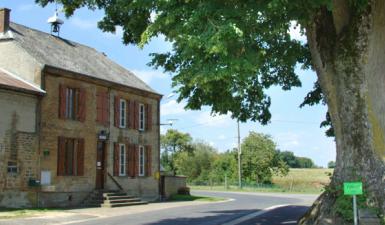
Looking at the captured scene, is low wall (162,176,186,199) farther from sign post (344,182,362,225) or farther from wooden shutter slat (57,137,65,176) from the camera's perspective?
sign post (344,182,362,225)

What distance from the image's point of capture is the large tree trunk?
42.9ft

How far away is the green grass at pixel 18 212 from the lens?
2036 cm

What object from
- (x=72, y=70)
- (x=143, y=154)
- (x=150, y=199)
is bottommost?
(x=150, y=199)

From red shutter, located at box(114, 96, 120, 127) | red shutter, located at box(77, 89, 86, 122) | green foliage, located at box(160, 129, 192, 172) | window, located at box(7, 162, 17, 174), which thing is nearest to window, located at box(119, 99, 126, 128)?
red shutter, located at box(114, 96, 120, 127)

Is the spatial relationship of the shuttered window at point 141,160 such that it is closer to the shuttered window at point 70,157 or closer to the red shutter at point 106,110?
the red shutter at point 106,110

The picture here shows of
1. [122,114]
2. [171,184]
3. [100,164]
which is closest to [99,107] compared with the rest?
[122,114]

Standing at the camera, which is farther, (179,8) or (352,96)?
(352,96)

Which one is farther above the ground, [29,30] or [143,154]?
[29,30]

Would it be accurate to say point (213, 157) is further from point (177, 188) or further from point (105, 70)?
point (105, 70)

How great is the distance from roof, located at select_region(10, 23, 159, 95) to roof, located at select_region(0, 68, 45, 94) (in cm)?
130

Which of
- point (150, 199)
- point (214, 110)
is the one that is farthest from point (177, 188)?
point (214, 110)

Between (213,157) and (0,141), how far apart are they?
228ft

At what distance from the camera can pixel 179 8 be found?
10695 mm

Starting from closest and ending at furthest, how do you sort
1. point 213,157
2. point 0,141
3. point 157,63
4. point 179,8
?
point 179,8
point 157,63
point 0,141
point 213,157
